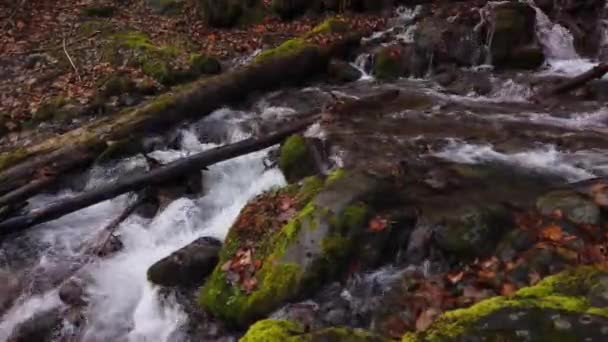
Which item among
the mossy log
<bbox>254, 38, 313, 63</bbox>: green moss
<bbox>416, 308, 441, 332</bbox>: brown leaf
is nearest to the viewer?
<bbox>416, 308, 441, 332</bbox>: brown leaf

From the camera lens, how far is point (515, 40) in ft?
41.0

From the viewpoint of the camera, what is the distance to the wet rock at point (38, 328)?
611cm

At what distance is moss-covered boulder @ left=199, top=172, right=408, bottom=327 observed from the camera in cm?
548

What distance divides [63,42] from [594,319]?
528 inches

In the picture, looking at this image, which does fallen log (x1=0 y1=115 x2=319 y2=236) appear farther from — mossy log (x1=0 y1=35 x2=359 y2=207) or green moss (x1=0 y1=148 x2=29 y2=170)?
green moss (x1=0 y1=148 x2=29 y2=170)

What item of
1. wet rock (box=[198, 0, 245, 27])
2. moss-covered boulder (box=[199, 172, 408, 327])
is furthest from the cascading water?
wet rock (box=[198, 0, 245, 27])

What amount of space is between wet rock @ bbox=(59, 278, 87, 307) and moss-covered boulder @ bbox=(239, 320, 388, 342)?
3.17 meters

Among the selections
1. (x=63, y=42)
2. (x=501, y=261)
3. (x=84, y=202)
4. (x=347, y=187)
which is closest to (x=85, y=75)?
(x=63, y=42)

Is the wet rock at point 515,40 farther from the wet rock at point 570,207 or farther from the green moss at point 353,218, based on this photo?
the green moss at point 353,218

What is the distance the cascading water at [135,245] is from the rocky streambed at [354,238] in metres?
0.02

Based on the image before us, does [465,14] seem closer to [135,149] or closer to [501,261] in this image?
[135,149]

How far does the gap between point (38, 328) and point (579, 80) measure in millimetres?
8998

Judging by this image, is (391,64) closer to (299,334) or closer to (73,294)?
(73,294)

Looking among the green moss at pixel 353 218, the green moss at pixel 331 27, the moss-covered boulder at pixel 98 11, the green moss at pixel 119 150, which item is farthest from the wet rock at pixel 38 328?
the moss-covered boulder at pixel 98 11
